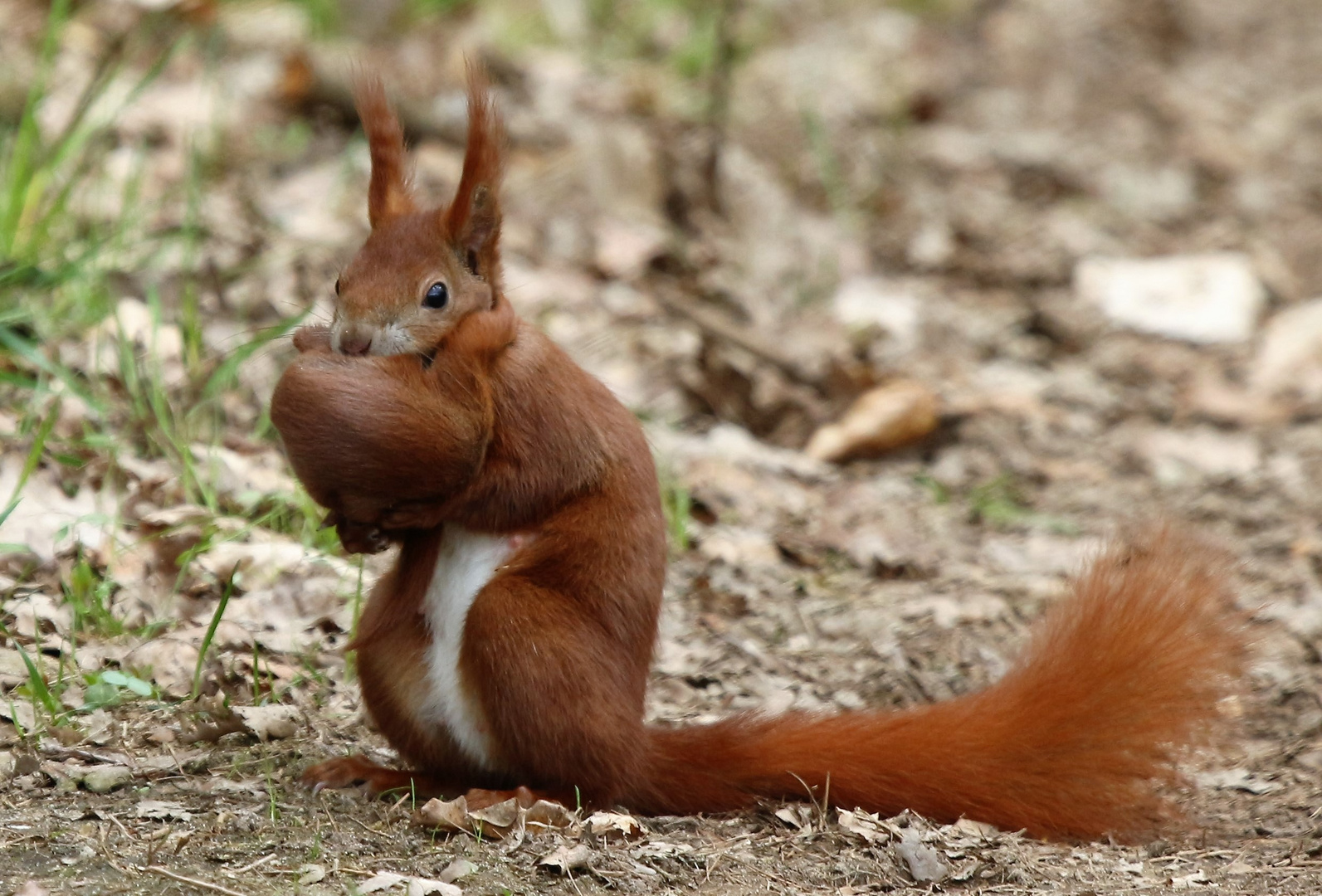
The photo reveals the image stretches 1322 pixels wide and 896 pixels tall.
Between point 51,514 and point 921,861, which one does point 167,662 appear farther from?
point 921,861

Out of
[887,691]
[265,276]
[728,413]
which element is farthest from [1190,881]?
[265,276]

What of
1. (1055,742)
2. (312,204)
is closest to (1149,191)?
(312,204)

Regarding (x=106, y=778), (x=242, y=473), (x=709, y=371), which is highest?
(x=709, y=371)

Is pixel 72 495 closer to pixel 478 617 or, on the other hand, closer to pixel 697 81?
pixel 478 617

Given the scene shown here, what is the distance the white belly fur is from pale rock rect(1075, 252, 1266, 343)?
4.53 metres

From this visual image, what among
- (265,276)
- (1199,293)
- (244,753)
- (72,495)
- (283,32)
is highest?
(283,32)

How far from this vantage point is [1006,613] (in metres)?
4.07

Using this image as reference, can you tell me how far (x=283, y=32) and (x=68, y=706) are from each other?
4639mm

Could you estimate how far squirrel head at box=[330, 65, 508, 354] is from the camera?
2.46 meters

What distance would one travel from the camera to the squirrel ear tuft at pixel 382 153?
267cm

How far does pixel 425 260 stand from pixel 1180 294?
16.1 feet

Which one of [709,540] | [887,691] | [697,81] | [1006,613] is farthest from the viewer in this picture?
[697,81]

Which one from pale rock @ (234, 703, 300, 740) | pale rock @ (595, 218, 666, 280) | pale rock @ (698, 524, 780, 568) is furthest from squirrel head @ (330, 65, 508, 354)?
pale rock @ (595, 218, 666, 280)

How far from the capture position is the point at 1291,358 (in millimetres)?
6160
